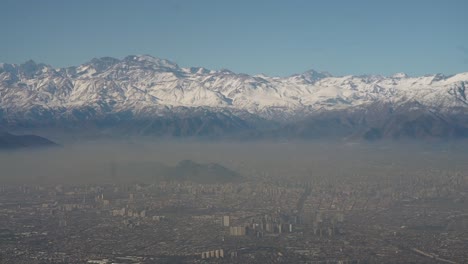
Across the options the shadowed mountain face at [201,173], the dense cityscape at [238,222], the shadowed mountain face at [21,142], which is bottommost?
the dense cityscape at [238,222]

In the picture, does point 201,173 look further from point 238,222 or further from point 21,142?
point 21,142

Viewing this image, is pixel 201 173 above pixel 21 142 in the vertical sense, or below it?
below

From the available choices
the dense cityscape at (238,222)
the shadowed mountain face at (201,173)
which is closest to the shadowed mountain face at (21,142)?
the shadowed mountain face at (201,173)

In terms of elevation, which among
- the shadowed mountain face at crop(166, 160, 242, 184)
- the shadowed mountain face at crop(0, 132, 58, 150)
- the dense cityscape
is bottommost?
the dense cityscape

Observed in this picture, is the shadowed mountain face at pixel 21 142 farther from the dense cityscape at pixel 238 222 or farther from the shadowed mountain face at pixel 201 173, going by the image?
the dense cityscape at pixel 238 222

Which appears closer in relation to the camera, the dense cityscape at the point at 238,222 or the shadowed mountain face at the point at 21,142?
the dense cityscape at the point at 238,222

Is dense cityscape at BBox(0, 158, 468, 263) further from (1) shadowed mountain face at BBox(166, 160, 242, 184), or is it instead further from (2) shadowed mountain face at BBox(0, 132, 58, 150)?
(2) shadowed mountain face at BBox(0, 132, 58, 150)

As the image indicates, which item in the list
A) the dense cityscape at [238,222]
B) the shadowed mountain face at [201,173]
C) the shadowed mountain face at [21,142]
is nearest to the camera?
the dense cityscape at [238,222]

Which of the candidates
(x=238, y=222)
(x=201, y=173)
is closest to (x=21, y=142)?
(x=201, y=173)

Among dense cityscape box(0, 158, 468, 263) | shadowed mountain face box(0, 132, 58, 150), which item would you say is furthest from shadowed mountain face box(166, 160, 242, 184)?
shadowed mountain face box(0, 132, 58, 150)
